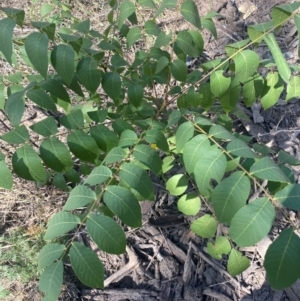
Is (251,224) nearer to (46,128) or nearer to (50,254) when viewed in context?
(50,254)

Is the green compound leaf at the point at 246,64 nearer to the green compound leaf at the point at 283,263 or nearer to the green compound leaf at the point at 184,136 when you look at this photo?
the green compound leaf at the point at 184,136

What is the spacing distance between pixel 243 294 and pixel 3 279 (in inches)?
55.7

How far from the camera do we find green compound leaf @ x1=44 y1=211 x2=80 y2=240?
4.24 feet

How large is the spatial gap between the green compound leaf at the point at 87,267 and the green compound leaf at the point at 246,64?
900 mm

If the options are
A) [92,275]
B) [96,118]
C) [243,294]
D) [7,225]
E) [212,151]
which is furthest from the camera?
[7,225]

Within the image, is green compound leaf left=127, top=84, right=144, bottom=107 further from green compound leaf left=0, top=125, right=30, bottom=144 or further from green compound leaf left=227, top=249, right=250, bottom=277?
green compound leaf left=227, top=249, right=250, bottom=277

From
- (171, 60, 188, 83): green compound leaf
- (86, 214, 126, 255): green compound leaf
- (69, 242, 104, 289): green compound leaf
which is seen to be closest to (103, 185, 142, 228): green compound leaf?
(86, 214, 126, 255): green compound leaf

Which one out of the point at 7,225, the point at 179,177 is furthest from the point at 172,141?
the point at 7,225

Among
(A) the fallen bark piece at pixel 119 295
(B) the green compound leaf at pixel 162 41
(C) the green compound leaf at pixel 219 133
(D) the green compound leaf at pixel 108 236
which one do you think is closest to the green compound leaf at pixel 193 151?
(C) the green compound leaf at pixel 219 133

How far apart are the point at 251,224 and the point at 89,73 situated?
93 centimetres

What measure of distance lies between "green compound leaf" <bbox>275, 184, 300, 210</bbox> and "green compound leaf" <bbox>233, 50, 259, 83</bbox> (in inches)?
22.6

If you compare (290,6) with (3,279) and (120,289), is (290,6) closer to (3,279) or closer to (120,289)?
(120,289)

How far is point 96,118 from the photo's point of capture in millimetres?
1854

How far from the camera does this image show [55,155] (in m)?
1.53
